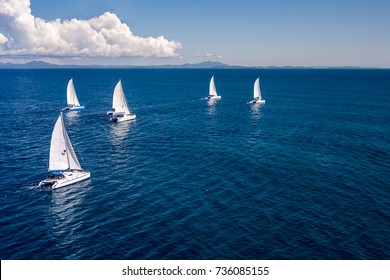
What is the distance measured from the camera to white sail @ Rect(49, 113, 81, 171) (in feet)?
235

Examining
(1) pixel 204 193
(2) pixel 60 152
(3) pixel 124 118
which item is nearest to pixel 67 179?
(2) pixel 60 152

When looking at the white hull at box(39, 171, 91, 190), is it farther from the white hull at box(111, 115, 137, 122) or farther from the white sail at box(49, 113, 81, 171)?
the white hull at box(111, 115, 137, 122)

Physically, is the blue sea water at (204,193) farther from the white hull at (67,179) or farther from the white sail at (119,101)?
the white sail at (119,101)

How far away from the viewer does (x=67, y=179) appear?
228ft

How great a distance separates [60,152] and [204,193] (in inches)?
1292

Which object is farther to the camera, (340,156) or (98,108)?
(98,108)

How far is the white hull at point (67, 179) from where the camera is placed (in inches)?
2630

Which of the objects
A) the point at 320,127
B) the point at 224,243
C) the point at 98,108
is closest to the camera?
the point at 224,243

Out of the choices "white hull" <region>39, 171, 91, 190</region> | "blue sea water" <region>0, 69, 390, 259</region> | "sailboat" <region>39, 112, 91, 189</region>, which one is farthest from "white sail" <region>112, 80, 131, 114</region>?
"white hull" <region>39, 171, 91, 190</region>

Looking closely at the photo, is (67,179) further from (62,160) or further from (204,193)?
(204,193)

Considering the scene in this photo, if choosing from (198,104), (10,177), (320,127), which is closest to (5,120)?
(10,177)

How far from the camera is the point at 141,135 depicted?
110m

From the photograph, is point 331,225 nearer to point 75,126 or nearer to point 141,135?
point 141,135

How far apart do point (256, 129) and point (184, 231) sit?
71468mm
